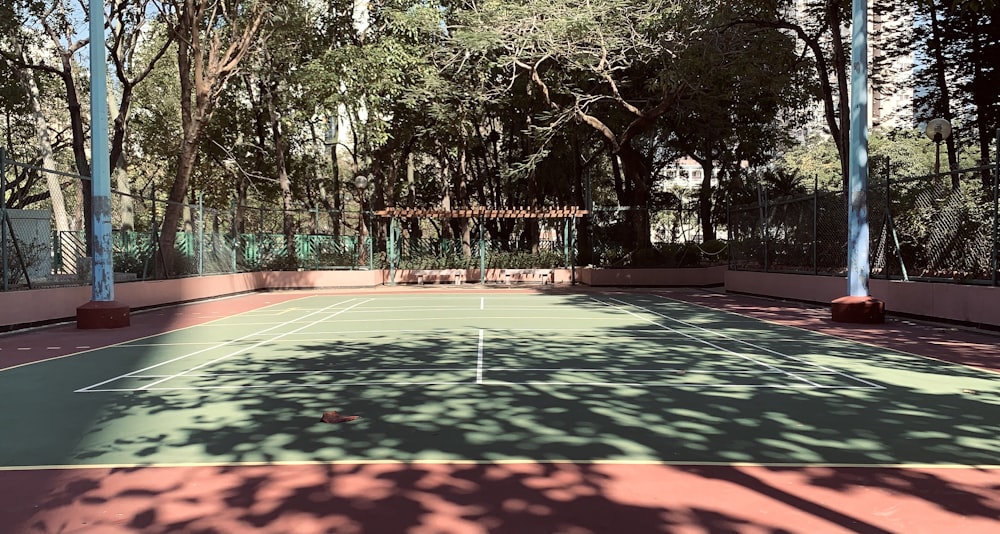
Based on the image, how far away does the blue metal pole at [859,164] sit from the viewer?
48.8 feet

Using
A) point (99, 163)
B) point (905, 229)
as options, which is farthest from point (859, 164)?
point (99, 163)

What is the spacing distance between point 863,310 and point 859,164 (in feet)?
9.55

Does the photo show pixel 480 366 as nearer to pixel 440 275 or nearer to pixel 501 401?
pixel 501 401

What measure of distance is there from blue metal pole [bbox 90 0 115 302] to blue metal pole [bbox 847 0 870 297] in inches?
594

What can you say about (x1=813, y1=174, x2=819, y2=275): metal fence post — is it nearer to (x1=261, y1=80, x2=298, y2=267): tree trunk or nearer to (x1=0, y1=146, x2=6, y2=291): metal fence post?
(x1=0, y1=146, x2=6, y2=291): metal fence post

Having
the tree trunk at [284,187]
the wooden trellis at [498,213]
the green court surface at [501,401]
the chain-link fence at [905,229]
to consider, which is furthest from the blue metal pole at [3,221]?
the chain-link fence at [905,229]

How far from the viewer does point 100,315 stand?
15.1m

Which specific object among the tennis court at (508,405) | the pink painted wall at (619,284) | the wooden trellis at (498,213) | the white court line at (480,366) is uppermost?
the wooden trellis at (498,213)

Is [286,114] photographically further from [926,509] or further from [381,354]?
[926,509]

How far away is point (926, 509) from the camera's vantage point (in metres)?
4.39

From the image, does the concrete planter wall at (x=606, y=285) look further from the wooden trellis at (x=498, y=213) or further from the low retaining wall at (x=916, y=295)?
the wooden trellis at (x=498, y=213)

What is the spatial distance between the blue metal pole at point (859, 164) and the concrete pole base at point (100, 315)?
14986 mm

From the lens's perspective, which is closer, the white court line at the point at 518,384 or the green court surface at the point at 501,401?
the green court surface at the point at 501,401

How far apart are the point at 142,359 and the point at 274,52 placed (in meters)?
23.9
